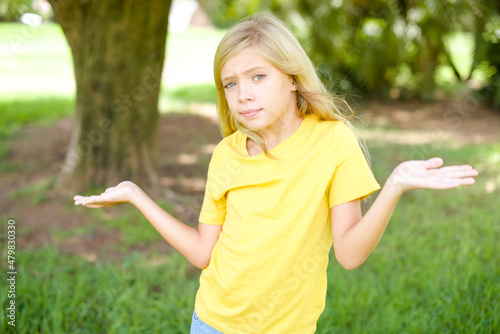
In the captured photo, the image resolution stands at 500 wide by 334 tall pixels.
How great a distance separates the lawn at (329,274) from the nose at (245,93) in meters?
1.48

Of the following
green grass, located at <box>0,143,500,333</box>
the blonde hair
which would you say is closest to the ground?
green grass, located at <box>0,143,500,333</box>

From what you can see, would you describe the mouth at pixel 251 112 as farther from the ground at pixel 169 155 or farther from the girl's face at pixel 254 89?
the ground at pixel 169 155

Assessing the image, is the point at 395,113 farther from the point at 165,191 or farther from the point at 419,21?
the point at 165,191

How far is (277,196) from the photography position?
1.29m

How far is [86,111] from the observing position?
3.93m

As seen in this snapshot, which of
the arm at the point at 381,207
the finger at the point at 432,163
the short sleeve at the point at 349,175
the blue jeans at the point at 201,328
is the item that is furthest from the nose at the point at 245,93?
the blue jeans at the point at 201,328

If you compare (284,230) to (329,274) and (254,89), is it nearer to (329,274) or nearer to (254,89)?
(254,89)

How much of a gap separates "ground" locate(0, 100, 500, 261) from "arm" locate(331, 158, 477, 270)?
1388 millimetres

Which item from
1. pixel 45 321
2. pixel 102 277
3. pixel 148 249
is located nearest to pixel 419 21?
pixel 148 249

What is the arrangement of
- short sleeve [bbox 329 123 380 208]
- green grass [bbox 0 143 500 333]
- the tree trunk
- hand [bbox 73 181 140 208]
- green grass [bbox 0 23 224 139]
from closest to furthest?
1. short sleeve [bbox 329 123 380 208]
2. hand [bbox 73 181 140 208]
3. green grass [bbox 0 143 500 333]
4. the tree trunk
5. green grass [bbox 0 23 224 139]

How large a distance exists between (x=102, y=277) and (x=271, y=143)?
72.4 inches

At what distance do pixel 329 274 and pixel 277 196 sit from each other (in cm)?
175

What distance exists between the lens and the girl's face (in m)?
1.33

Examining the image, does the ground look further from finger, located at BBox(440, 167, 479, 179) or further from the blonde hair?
finger, located at BBox(440, 167, 479, 179)
